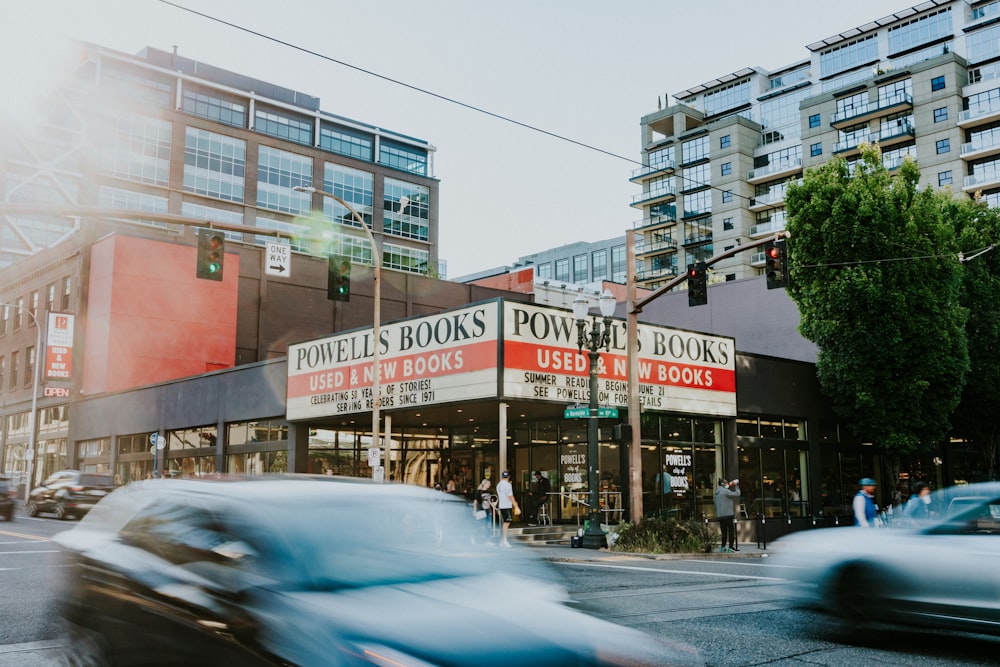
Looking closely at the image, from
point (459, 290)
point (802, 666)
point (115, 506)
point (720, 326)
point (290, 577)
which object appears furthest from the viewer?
point (459, 290)

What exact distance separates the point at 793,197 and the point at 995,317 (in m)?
9.58

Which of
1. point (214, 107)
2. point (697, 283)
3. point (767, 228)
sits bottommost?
point (697, 283)

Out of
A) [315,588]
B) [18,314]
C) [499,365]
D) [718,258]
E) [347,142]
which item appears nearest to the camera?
[315,588]

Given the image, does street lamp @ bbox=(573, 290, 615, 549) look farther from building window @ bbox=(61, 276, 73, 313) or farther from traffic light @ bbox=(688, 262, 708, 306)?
building window @ bbox=(61, 276, 73, 313)

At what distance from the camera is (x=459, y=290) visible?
4941cm

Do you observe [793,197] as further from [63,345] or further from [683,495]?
[63,345]

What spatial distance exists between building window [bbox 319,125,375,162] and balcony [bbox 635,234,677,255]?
32125 millimetres

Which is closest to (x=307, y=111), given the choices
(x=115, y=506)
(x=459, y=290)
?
(x=459, y=290)

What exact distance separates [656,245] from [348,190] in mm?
35647

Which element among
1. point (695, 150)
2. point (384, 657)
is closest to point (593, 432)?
point (384, 657)

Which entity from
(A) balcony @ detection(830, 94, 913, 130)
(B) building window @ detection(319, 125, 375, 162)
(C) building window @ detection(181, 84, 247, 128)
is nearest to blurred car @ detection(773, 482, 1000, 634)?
(C) building window @ detection(181, 84, 247, 128)

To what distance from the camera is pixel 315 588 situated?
4.16 meters

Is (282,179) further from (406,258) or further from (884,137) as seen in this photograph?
(884,137)

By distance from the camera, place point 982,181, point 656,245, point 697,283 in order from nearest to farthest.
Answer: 1. point 697,283
2. point 982,181
3. point 656,245
